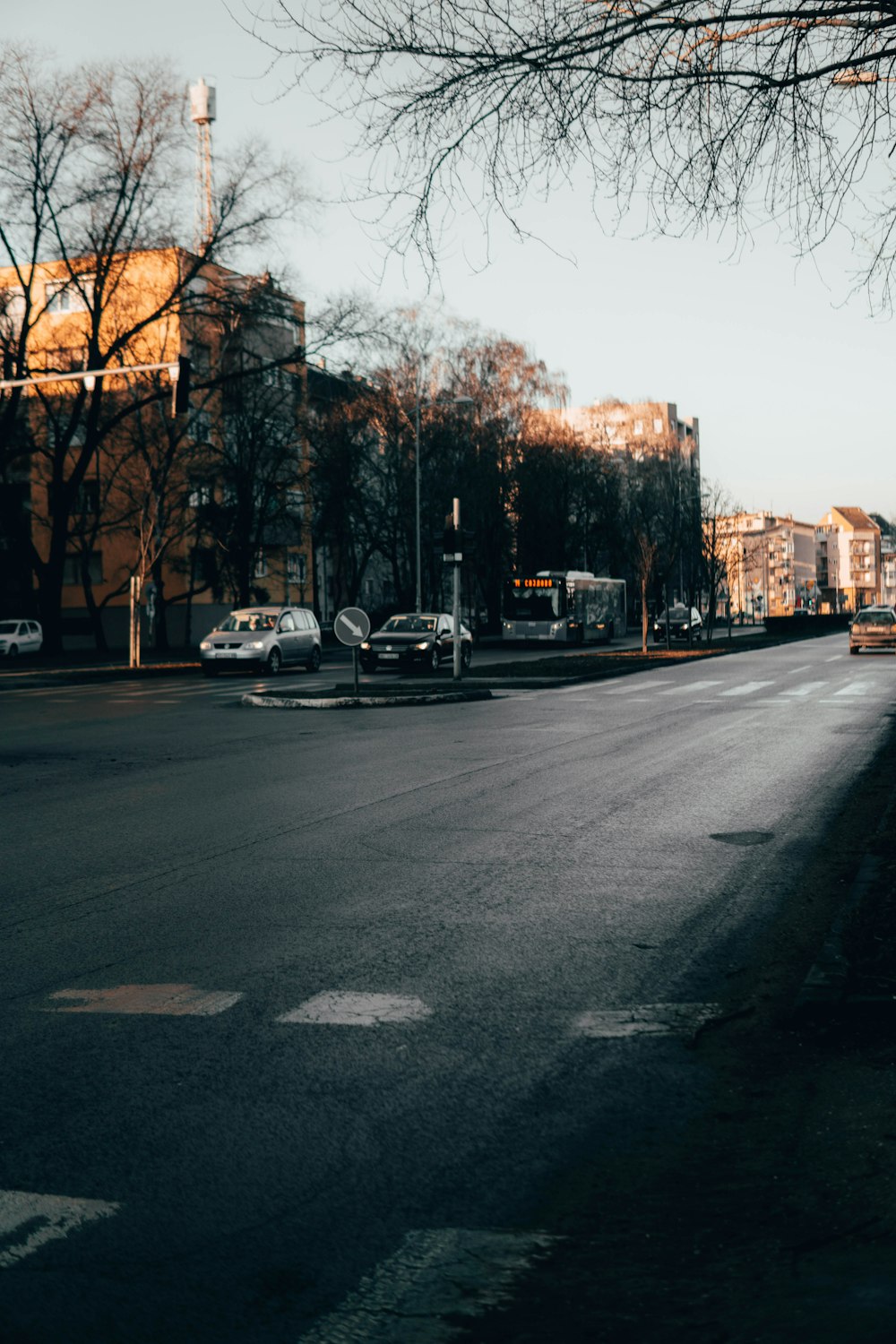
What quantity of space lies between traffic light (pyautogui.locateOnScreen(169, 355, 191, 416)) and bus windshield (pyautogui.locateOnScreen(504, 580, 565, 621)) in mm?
36955

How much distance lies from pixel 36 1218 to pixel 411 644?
3191cm

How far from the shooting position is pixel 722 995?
5.51 meters

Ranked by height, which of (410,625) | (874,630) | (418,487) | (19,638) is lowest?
(874,630)

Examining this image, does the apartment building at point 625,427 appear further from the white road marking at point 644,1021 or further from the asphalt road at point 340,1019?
the white road marking at point 644,1021

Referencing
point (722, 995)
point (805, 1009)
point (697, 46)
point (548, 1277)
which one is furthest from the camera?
point (697, 46)

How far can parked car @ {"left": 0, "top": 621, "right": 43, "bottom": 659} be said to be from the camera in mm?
56522

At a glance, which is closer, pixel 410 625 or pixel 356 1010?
pixel 356 1010

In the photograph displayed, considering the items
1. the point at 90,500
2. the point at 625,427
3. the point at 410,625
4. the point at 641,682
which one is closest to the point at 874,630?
the point at 410,625

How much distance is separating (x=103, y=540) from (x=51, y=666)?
29278mm

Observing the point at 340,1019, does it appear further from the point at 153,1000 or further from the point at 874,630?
the point at 874,630

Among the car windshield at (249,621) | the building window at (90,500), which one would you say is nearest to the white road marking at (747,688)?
the car windshield at (249,621)

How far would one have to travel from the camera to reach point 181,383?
79.8 feet

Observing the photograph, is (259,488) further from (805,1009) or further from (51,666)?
(805,1009)

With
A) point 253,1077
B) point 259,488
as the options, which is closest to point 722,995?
point 253,1077
